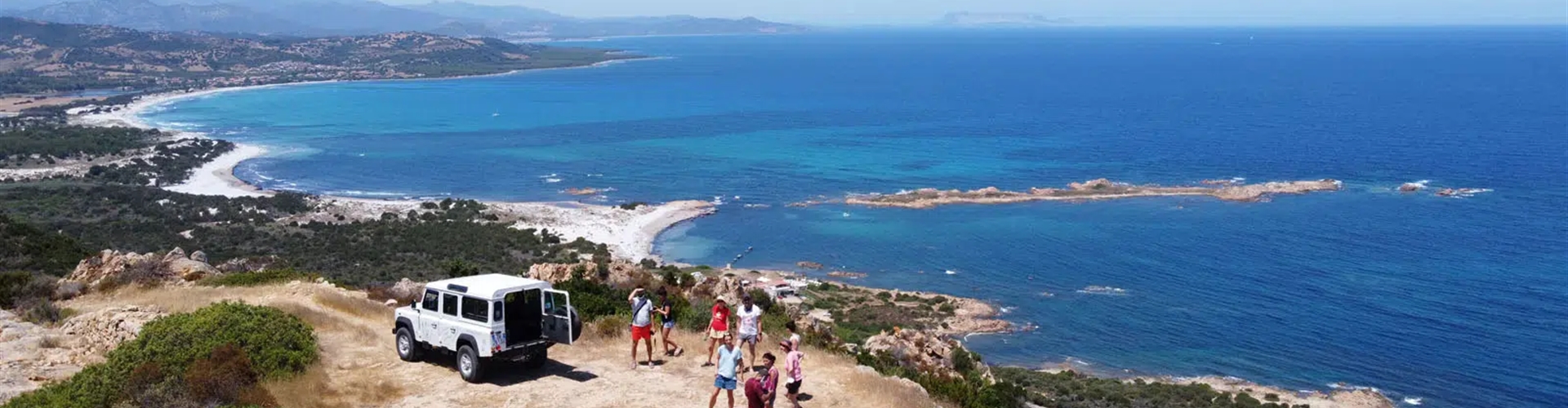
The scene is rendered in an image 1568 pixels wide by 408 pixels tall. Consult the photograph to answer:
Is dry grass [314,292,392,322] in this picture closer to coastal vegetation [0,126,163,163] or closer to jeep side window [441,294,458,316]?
jeep side window [441,294,458,316]

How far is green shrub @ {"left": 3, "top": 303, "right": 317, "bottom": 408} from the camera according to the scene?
1546 cm

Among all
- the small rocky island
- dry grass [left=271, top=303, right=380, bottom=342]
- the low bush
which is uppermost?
the low bush

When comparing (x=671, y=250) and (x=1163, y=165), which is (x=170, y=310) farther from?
(x=1163, y=165)

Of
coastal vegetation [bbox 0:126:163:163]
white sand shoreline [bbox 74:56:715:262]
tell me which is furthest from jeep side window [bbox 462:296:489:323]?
coastal vegetation [bbox 0:126:163:163]

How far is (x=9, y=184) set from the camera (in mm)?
70375

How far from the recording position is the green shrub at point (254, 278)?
2548cm

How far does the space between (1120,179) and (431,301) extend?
6818 centimetres

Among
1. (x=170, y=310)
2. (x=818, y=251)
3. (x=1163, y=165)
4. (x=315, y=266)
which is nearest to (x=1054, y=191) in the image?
(x=1163, y=165)

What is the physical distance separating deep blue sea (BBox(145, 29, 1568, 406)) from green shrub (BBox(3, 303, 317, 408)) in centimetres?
2598

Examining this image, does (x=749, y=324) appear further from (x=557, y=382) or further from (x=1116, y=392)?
(x=1116, y=392)

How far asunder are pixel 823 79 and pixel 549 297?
6988 inches

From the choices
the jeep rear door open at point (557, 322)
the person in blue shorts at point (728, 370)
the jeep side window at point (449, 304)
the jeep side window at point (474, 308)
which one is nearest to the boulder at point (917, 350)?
the person in blue shorts at point (728, 370)

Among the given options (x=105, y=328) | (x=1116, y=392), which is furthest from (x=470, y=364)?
(x=1116, y=392)

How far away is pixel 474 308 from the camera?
1558 cm
